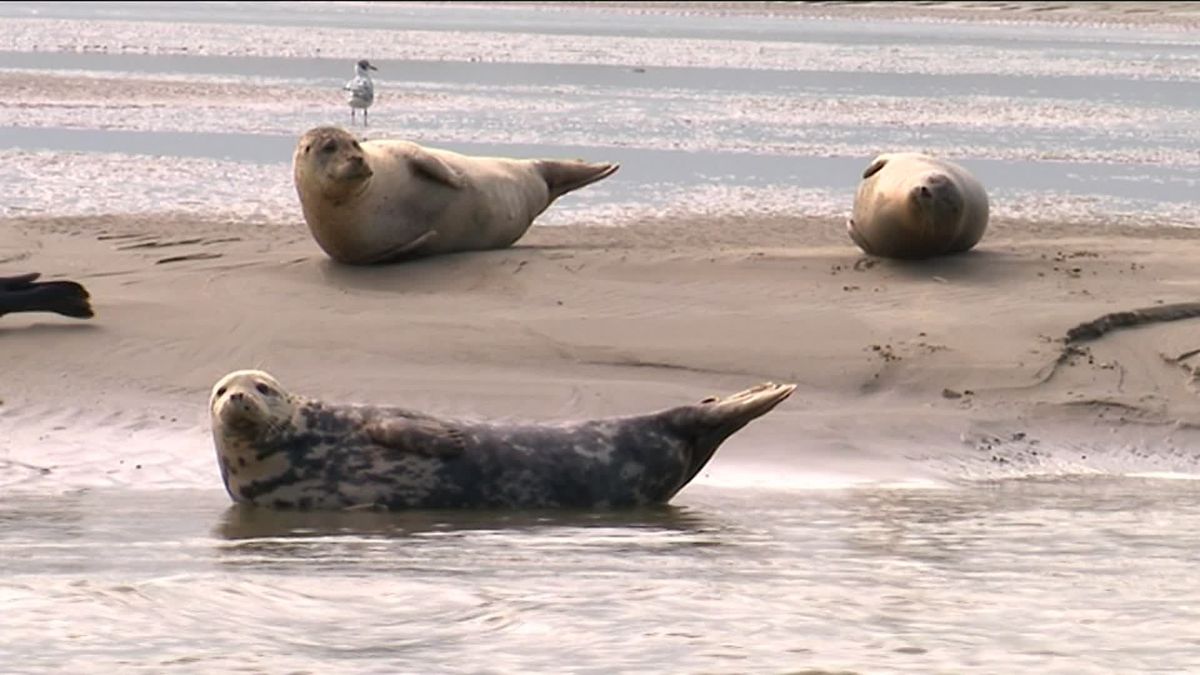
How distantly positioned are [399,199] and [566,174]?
134 cm

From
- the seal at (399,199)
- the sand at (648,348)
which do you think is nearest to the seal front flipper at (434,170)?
the seal at (399,199)

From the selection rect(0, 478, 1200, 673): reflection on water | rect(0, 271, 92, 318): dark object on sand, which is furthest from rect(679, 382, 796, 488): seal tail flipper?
rect(0, 271, 92, 318): dark object on sand

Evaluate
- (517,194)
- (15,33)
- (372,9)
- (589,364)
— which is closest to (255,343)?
(589,364)

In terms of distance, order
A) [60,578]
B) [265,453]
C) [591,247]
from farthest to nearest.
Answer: [591,247]
[265,453]
[60,578]

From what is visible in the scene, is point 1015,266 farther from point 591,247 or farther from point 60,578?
point 60,578

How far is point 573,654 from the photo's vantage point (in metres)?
4.54

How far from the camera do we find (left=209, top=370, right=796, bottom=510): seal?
6.30 meters

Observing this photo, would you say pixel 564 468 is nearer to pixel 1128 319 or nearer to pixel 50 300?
pixel 50 300

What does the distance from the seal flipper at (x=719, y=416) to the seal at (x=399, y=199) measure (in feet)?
11.4

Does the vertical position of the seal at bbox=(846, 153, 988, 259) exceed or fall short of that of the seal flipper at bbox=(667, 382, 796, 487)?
it exceeds it

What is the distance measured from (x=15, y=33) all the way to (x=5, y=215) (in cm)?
2429

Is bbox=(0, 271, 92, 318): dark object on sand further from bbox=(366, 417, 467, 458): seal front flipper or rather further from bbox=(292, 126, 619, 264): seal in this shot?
bbox=(366, 417, 467, 458): seal front flipper

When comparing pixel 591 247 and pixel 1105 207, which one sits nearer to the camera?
pixel 591 247

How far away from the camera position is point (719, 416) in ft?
21.0
